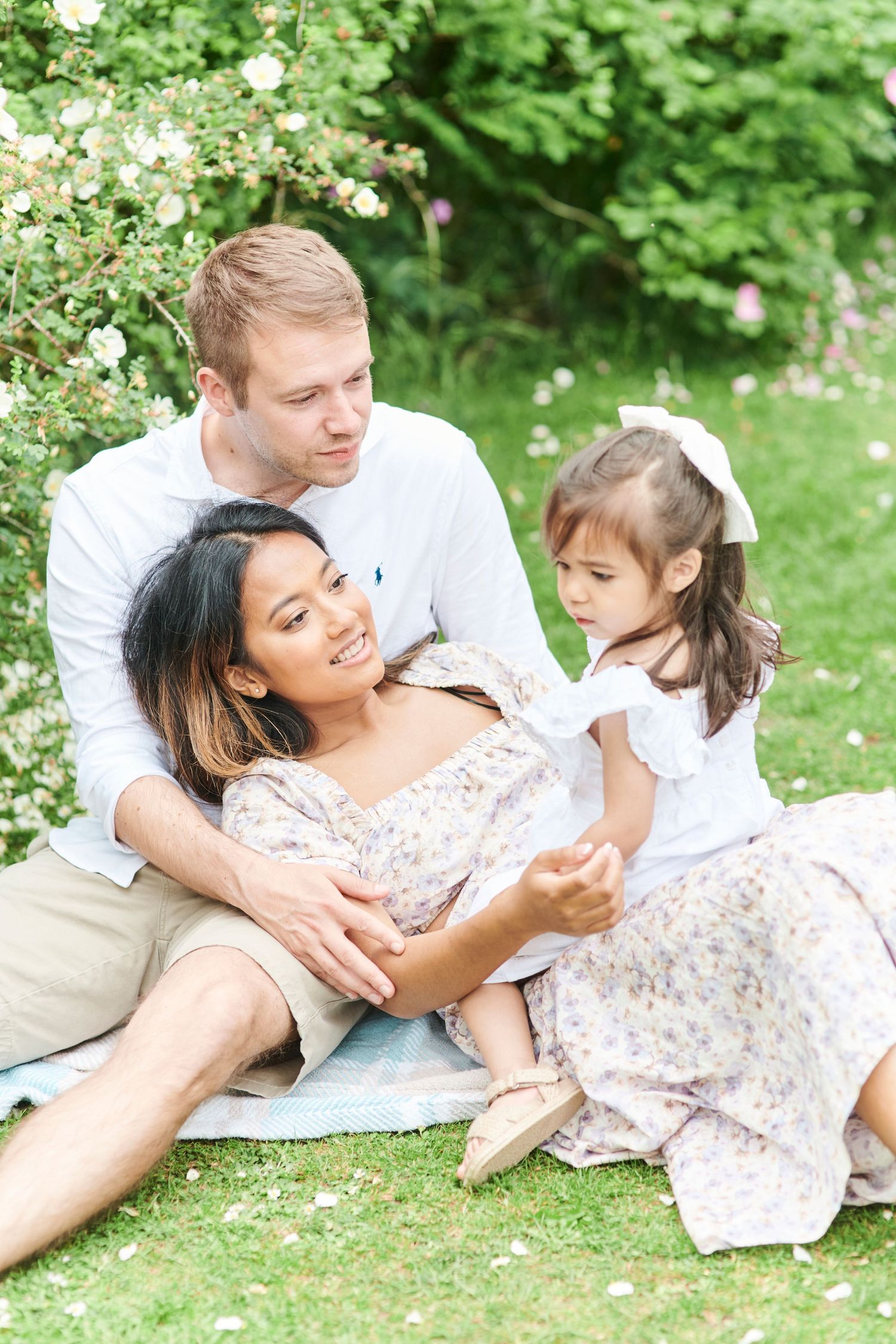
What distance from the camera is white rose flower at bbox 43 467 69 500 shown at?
11.1ft

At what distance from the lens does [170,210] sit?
3283mm

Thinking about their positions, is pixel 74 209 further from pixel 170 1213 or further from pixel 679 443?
pixel 170 1213

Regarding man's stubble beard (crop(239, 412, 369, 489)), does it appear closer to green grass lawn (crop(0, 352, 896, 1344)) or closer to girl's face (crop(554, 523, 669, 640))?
girl's face (crop(554, 523, 669, 640))

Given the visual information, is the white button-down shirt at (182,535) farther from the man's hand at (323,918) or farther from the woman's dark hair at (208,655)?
the man's hand at (323,918)

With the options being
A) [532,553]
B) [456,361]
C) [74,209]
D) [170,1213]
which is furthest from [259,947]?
[456,361]

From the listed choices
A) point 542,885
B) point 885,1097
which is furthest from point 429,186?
point 885,1097

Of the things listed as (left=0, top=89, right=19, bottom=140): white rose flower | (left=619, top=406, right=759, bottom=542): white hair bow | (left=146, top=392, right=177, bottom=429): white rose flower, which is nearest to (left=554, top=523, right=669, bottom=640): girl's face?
(left=619, top=406, right=759, bottom=542): white hair bow

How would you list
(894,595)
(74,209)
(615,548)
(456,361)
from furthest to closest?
(456,361) < (894,595) < (74,209) < (615,548)

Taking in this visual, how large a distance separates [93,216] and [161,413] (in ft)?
1.45

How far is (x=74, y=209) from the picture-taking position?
11.1 feet

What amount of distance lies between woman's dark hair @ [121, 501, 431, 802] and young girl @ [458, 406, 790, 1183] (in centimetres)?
61

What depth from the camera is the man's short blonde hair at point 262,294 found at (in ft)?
9.37

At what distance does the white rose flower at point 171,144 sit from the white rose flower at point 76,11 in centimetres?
25

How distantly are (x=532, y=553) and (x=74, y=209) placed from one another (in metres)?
2.08
